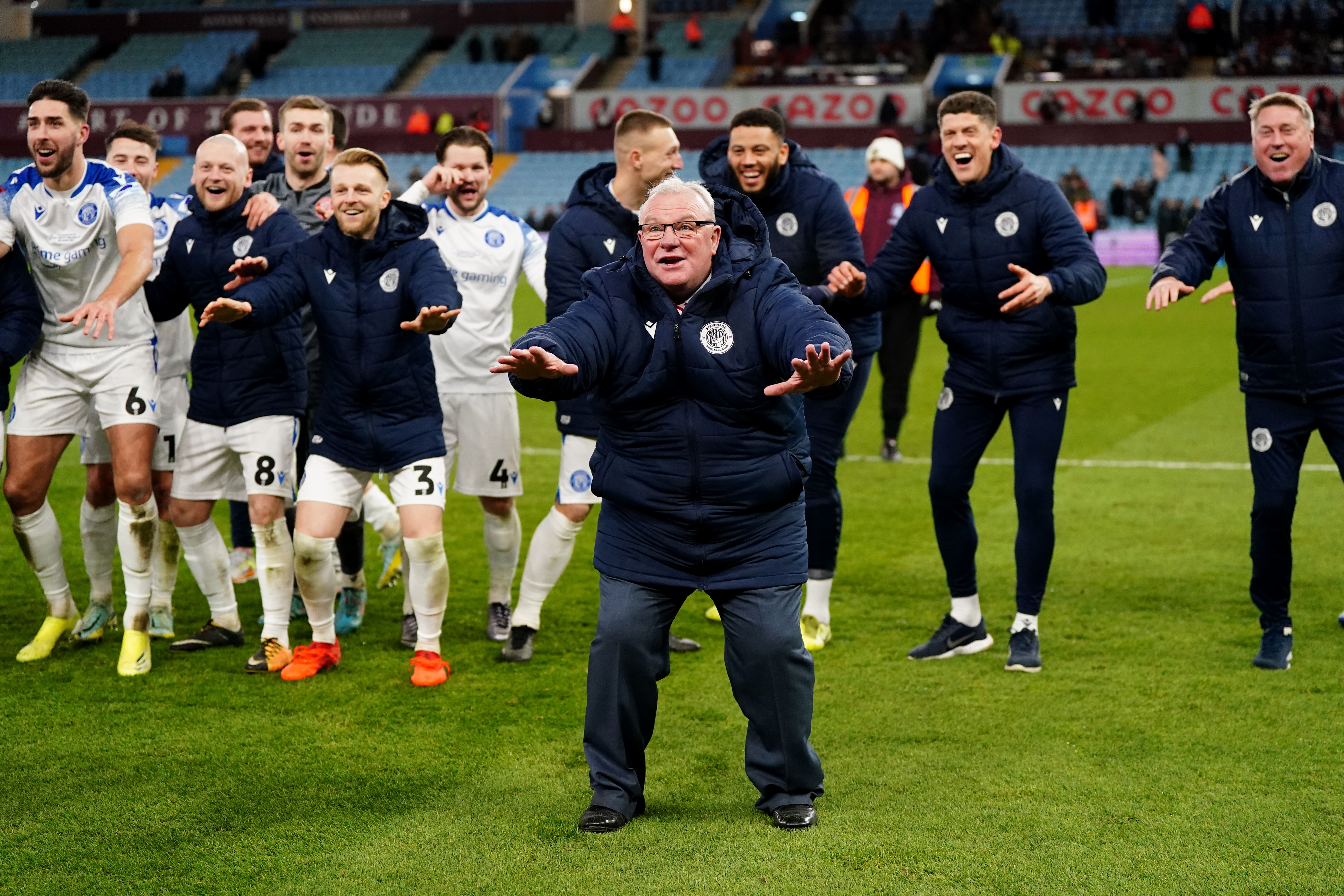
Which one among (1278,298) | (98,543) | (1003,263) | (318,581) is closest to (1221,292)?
(1278,298)

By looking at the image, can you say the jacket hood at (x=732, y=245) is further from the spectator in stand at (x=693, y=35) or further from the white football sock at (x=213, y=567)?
the spectator in stand at (x=693, y=35)

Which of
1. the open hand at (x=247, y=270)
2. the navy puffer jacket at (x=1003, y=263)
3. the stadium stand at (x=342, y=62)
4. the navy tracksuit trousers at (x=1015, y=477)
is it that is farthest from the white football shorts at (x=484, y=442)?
the stadium stand at (x=342, y=62)

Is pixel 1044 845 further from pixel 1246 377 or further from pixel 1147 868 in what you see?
pixel 1246 377

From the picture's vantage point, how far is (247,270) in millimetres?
5484

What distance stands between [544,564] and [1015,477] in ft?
6.64

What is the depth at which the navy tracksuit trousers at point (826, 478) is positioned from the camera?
6129 mm

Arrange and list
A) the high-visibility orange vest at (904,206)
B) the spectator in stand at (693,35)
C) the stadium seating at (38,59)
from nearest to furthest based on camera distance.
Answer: the high-visibility orange vest at (904,206), the spectator in stand at (693,35), the stadium seating at (38,59)

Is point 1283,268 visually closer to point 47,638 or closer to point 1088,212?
point 47,638

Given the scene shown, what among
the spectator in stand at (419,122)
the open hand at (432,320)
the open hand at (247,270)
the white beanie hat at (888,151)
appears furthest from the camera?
the spectator in stand at (419,122)

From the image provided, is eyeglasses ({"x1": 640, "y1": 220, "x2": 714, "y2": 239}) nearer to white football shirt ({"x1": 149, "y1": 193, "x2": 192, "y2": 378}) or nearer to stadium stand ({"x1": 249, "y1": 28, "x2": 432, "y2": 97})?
white football shirt ({"x1": 149, "y1": 193, "x2": 192, "y2": 378})

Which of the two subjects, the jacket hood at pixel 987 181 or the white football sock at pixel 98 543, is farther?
the white football sock at pixel 98 543

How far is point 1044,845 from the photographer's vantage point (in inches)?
160

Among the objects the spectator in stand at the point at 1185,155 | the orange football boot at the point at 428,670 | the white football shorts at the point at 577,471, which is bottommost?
Result: the orange football boot at the point at 428,670

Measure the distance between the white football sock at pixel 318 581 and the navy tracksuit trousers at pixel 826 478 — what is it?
6.56 feet
